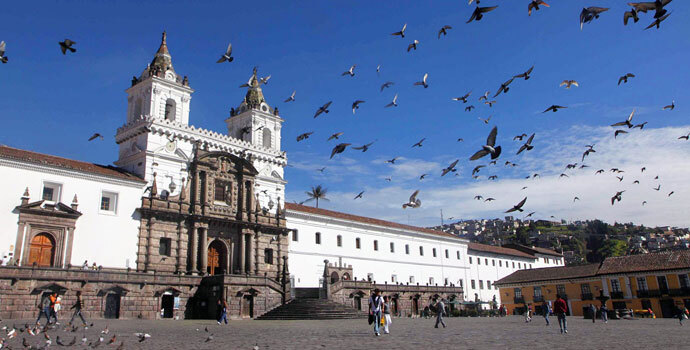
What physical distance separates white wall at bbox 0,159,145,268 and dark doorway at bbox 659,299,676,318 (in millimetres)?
46147

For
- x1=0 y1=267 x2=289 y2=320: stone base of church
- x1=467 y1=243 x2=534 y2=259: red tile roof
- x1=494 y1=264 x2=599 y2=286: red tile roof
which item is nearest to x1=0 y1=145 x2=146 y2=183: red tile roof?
x1=0 y1=267 x2=289 y2=320: stone base of church

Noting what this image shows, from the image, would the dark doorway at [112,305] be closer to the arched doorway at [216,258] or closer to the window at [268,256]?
the arched doorway at [216,258]

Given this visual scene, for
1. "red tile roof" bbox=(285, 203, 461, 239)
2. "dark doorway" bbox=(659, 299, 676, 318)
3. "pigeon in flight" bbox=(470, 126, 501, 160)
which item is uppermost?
"red tile roof" bbox=(285, 203, 461, 239)

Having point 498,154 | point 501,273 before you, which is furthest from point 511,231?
point 498,154

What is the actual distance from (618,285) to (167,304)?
142 feet

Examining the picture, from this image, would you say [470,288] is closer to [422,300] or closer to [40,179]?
[422,300]

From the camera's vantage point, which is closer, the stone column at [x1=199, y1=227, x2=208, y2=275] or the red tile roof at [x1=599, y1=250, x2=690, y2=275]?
the stone column at [x1=199, y1=227, x2=208, y2=275]

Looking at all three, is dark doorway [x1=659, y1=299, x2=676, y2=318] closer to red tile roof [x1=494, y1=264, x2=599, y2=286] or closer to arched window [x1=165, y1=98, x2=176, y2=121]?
red tile roof [x1=494, y1=264, x2=599, y2=286]

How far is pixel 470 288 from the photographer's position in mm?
64500

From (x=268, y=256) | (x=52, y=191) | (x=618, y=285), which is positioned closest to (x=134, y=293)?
(x=52, y=191)

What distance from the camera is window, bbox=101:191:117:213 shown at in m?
34.2

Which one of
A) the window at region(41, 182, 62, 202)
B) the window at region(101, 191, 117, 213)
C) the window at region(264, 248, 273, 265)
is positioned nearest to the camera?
the window at region(41, 182, 62, 202)

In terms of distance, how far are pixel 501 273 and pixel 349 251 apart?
29008mm

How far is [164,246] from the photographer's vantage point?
36438 millimetres
